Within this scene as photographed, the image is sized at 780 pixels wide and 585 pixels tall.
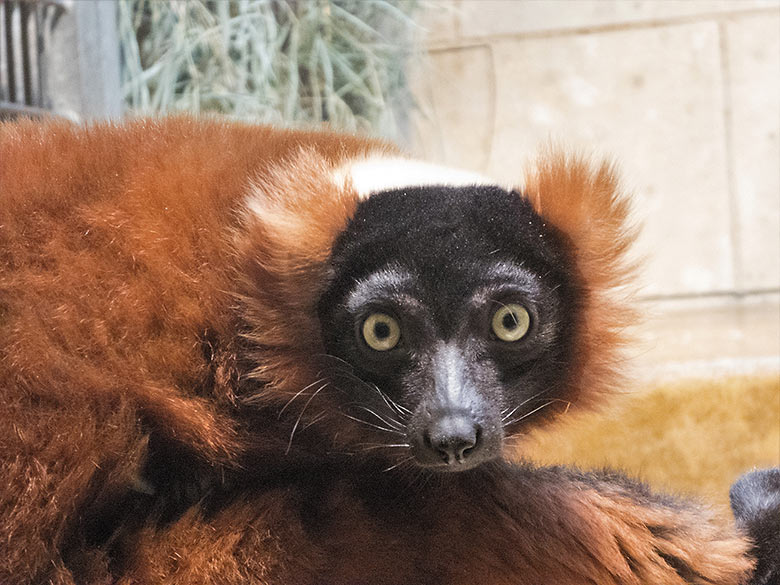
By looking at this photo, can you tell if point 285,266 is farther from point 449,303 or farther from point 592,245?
point 592,245

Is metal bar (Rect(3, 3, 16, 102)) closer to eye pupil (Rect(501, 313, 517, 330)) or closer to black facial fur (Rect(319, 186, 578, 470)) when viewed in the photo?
black facial fur (Rect(319, 186, 578, 470))

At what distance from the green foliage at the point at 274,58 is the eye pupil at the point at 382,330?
2.41m

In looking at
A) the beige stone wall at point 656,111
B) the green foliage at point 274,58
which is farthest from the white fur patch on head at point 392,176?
the beige stone wall at point 656,111

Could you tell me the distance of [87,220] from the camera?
1.41 meters

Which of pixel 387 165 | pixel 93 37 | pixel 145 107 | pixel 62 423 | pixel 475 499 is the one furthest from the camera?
pixel 145 107

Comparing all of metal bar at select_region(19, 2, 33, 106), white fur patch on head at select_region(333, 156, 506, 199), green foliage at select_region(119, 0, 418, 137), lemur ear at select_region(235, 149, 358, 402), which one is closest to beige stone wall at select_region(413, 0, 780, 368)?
green foliage at select_region(119, 0, 418, 137)

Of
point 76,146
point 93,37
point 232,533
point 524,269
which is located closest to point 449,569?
point 232,533

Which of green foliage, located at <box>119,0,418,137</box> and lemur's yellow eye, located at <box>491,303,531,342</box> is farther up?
green foliage, located at <box>119,0,418,137</box>

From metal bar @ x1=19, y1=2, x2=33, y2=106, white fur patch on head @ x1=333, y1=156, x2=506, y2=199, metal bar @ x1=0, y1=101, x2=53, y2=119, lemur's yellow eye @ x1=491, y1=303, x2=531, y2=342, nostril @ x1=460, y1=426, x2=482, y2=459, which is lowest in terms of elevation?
nostril @ x1=460, y1=426, x2=482, y2=459

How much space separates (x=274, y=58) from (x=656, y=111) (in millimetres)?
1747

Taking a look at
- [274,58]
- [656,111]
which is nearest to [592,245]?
[274,58]

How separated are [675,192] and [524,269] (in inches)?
119

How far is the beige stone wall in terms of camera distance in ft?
13.5

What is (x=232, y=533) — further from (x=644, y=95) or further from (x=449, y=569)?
(x=644, y=95)
